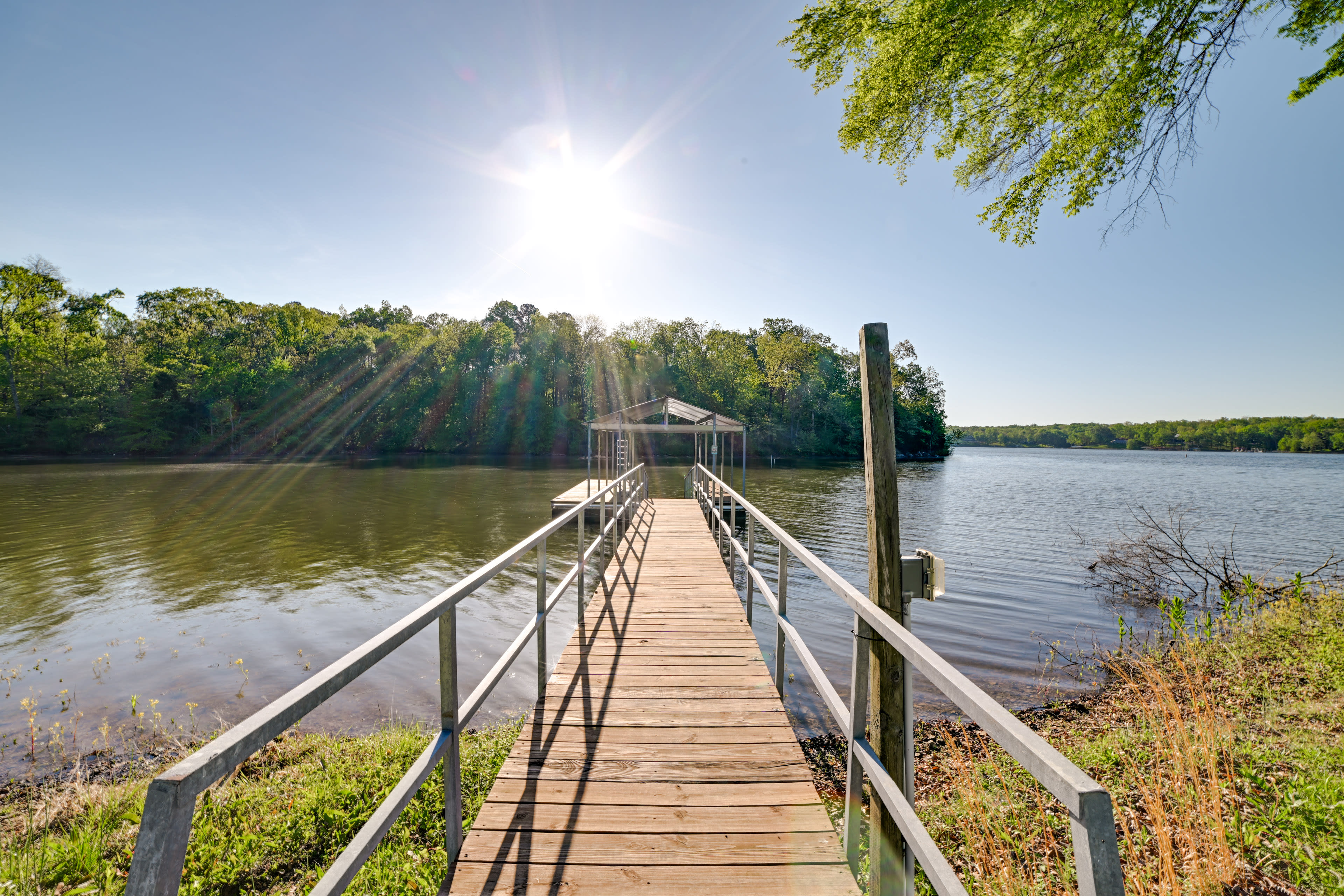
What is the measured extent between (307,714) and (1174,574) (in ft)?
47.4

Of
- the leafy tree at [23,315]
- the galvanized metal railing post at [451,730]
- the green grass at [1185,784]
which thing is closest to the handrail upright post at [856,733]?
the green grass at [1185,784]

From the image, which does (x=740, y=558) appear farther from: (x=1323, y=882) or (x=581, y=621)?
(x=1323, y=882)

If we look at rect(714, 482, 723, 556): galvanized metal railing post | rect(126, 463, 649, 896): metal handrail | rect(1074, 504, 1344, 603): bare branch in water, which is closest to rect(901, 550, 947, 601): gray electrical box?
rect(126, 463, 649, 896): metal handrail

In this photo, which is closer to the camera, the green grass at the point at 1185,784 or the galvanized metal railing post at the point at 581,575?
the green grass at the point at 1185,784

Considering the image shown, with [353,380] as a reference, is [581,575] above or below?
below

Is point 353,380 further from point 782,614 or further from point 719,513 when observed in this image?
point 782,614

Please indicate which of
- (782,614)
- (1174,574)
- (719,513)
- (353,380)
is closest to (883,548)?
(782,614)

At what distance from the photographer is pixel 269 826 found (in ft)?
11.0

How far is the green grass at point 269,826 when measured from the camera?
290 cm

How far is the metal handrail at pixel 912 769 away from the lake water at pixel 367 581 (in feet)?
10.5

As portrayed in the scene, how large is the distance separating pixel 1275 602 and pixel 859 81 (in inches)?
325

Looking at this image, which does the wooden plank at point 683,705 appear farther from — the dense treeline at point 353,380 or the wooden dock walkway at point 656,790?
the dense treeline at point 353,380

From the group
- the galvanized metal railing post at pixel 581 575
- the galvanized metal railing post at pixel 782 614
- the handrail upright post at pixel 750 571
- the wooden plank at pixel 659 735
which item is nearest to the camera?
the wooden plank at pixel 659 735

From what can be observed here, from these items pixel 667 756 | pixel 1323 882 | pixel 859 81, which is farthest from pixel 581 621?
pixel 859 81
